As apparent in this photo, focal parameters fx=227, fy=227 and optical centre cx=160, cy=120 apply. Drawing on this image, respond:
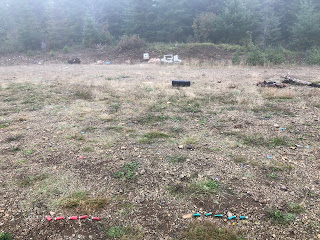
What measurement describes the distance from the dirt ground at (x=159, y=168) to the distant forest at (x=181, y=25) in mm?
19815

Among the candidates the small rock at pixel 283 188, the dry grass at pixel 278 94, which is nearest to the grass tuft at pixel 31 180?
the small rock at pixel 283 188

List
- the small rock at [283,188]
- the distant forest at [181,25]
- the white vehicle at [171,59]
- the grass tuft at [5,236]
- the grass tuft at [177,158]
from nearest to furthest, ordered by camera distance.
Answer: the grass tuft at [5,236]
the small rock at [283,188]
the grass tuft at [177,158]
the white vehicle at [171,59]
the distant forest at [181,25]

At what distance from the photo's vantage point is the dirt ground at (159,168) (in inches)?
93.8

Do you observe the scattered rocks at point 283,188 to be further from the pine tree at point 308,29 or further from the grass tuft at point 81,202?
the pine tree at point 308,29

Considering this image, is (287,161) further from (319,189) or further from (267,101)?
(267,101)

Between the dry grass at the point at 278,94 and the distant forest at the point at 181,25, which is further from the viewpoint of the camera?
the distant forest at the point at 181,25

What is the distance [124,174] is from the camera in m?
3.24

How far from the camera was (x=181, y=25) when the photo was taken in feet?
92.4

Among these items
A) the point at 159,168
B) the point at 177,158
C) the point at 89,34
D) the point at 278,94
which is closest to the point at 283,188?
the point at 177,158

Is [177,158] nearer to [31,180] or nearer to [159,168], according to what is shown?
[159,168]

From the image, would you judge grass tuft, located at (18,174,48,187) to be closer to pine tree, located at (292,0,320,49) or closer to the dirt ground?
the dirt ground

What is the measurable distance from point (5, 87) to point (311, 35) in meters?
25.2

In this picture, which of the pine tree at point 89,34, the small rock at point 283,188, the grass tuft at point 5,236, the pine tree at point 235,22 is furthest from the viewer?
the pine tree at point 89,34

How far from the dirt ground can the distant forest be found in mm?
19815
